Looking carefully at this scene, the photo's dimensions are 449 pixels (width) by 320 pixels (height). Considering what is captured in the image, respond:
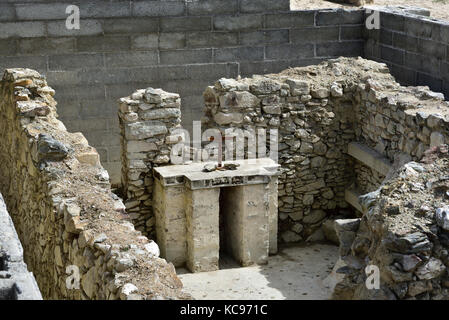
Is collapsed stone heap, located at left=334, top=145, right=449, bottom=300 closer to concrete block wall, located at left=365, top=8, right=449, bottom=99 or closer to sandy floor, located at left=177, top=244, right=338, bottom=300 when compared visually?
sandy floor, located at left=177, top=244, right=338, bottom=300

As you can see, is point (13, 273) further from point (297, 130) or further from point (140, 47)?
point (140, 47)

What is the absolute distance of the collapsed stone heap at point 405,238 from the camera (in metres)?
6.93

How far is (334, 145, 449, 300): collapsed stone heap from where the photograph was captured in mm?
6930

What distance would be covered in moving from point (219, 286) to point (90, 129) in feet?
11.2

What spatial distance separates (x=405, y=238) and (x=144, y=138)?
4.18 meters

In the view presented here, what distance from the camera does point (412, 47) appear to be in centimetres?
1173

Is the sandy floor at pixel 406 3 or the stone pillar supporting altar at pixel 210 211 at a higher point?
the sandy floor at pixel 406 3

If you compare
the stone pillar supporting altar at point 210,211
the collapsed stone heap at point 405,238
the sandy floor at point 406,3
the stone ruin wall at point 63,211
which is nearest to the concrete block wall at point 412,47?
the sandy floor at point 406,3

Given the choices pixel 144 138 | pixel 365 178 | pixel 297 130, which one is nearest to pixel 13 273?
pixel 144 138

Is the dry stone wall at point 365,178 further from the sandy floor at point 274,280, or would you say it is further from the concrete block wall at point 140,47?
the concrete block wall at point 140,47

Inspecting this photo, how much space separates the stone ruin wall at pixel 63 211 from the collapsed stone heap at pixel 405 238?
2.29 metres

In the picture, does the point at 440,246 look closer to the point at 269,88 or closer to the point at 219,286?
the point at 219,286

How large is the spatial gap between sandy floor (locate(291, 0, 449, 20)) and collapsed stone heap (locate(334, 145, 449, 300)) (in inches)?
275

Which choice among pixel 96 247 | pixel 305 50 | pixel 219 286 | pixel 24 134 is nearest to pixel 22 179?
pixel 24 134
